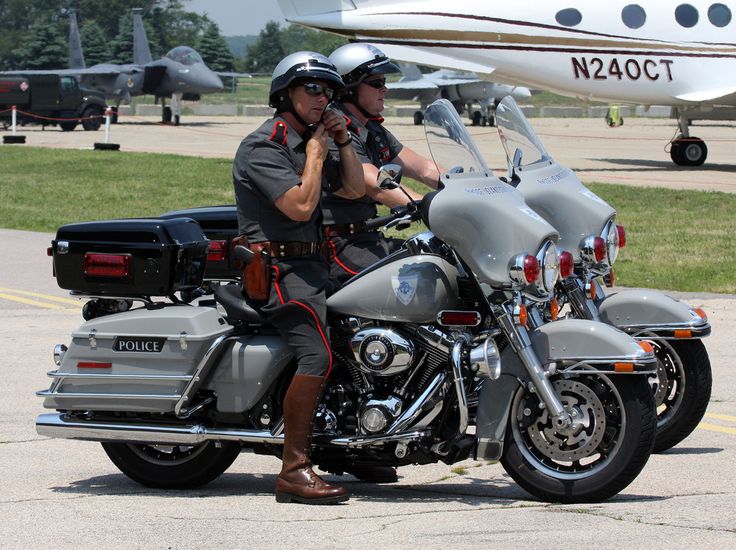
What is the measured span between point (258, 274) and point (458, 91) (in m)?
54.7

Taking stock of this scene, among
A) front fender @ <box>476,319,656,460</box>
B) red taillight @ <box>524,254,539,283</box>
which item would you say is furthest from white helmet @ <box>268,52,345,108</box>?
front fender @ <box>476,319,656,460</box>

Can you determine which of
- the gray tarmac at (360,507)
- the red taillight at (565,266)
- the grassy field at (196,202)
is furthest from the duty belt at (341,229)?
the grassy field at (196,202)

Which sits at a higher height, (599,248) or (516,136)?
(516,136)

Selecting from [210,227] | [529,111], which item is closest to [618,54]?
[210,227]

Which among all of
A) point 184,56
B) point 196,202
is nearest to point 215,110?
point 184,56

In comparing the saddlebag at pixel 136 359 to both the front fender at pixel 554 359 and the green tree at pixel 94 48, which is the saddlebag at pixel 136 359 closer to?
the front fender at pixel 554 359

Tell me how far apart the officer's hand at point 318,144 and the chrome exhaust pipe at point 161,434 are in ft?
4.12

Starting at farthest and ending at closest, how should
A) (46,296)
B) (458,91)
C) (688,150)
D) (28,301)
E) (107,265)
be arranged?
(458,91) → (688,150) → (46,296) → (28,301) → (107,265)

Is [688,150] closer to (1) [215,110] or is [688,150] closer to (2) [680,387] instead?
(2) [680,387]

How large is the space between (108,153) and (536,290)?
85.7 ft

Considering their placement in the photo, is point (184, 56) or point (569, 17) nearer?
point (569, 17)

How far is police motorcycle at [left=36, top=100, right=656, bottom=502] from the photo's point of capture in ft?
18.7

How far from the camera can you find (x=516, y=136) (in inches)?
270

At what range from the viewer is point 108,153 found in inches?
1216
